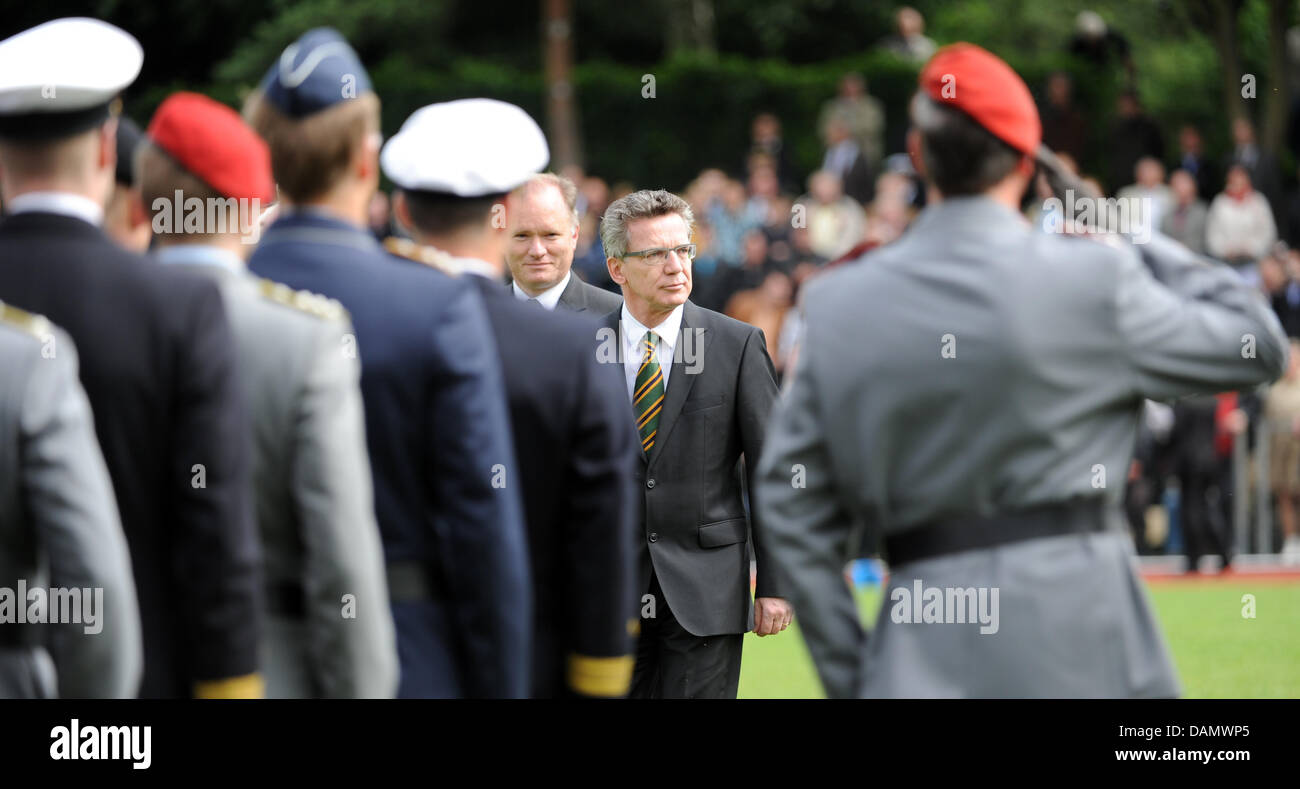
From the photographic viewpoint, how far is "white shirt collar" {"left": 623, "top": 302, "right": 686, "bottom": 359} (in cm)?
684

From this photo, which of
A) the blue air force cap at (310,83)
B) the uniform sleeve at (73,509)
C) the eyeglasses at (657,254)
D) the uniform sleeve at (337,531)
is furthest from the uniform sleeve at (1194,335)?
the eyeglasses at (657,254)

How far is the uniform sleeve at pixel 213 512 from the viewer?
383cm

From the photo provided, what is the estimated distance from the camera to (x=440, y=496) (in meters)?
4.26

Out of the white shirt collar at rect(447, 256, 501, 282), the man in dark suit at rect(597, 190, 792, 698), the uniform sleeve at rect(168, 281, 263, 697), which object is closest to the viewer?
the uniform sleeve at rect(168, 281, 263, 697)

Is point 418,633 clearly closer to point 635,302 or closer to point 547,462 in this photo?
point 547,462

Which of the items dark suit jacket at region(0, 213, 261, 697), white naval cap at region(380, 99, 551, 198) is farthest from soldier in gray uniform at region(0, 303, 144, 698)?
white naval cap at region(380, 99, 551, 198)

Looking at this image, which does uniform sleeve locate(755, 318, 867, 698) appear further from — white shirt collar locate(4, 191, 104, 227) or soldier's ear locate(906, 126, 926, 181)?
white shirt collar locate(4, 191, 104, 227)

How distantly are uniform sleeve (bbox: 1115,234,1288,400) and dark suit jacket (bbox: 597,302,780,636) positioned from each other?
8.39 ft

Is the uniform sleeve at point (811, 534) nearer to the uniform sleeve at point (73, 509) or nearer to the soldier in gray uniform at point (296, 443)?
the soldier in gray uniform at point (296, 443)

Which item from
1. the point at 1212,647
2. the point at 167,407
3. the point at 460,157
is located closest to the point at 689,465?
the point at 460,157

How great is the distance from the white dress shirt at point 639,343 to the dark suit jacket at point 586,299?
0.65ft

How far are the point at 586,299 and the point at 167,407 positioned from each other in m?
3.37

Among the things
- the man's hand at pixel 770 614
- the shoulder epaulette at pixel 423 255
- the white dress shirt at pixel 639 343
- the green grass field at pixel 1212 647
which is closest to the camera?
the shoulder epaulette at pixel 423 255
